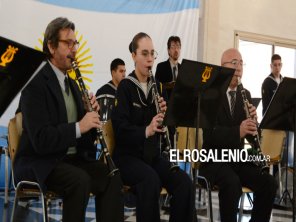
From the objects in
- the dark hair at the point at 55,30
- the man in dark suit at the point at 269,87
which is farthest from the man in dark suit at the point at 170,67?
the dark hair at the point at 55,30

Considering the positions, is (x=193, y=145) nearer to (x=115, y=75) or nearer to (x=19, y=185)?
(x=19, y=185)

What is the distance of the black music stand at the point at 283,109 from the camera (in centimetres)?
300

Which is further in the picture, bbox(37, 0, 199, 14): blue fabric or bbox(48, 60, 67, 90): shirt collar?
bbox(37, 0, 199, 14): blue fabric

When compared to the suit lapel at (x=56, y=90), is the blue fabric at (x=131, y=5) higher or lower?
higher

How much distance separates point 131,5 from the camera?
6656 mm

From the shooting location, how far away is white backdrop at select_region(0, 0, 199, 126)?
222 inches

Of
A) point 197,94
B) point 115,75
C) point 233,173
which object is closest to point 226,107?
point 233,173

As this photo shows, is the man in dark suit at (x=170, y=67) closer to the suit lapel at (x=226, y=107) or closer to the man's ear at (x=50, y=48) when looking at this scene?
the suit lapel at (x=226, y=107)

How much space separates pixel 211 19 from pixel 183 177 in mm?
5324

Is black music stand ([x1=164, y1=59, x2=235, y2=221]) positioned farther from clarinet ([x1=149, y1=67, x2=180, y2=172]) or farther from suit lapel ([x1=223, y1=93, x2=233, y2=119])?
suit lapel ([x1=223, y1=93, x2=233, y2=119])

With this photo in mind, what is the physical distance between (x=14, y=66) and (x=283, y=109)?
2.00 m

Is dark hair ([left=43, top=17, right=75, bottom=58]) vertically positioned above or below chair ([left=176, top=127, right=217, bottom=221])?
Result: above

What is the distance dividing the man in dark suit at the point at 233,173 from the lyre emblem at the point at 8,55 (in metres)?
1.83

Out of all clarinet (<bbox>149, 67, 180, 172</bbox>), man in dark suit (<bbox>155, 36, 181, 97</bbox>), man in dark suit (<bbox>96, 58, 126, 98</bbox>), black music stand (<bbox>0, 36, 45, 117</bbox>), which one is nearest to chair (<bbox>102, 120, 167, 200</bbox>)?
clarinet (<bbox>149, 67, 180, 172</bbox>)
